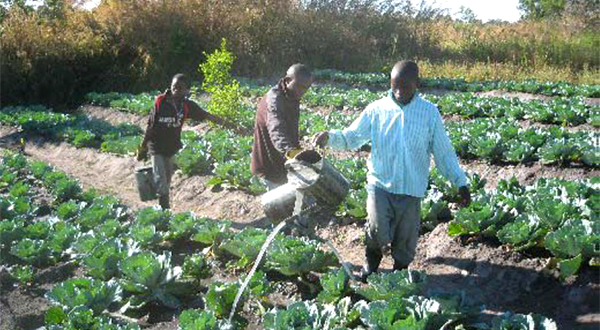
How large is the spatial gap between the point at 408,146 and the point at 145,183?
394 centimetres

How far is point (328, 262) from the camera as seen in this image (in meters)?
4.30

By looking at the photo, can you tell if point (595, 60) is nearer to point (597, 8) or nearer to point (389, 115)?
point (597, 8)

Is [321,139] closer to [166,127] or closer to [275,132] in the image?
[275,132]

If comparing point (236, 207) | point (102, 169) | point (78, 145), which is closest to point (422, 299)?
point (236, 207)

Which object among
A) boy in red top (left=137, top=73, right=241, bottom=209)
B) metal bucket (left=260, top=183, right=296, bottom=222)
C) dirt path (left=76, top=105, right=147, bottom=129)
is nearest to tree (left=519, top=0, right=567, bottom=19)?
dirt path (left=76, top=105, right=147, bottom=129)

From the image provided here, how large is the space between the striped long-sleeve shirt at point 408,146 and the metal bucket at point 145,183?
3659 millimetres

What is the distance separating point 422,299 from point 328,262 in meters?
1.15

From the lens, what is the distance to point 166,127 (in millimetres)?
6277

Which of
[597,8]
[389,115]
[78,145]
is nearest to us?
[389,115]

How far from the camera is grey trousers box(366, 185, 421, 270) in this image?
3.79 meters

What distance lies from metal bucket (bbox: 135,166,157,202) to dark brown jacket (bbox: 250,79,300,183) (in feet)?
7.38

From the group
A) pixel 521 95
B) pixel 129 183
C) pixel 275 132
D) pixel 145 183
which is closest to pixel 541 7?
pixel 521 95

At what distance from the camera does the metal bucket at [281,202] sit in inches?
161

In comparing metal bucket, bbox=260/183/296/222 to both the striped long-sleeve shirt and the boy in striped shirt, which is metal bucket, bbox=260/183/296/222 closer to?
the boy in striped shirt
